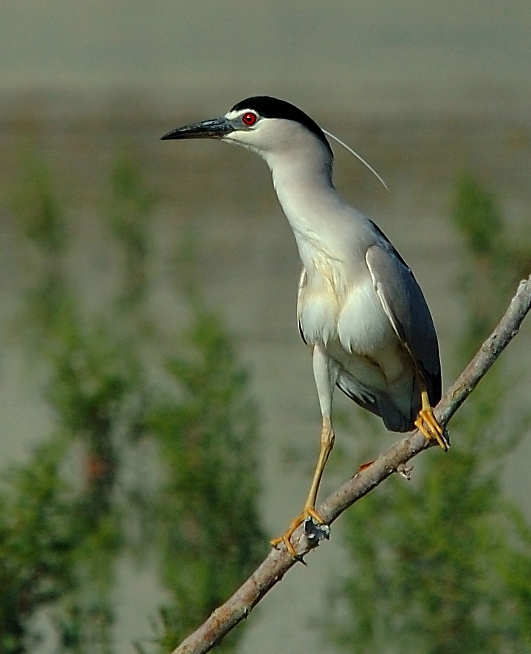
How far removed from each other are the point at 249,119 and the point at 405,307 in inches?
16.2

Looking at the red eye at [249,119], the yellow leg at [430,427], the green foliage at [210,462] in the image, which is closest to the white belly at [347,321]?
the yellow leg at [430,427]

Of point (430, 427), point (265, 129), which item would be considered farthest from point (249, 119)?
point (430, 427)

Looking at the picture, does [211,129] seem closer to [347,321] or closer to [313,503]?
[347,321]

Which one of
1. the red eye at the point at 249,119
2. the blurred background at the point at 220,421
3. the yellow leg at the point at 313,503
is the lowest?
the blurred background at the point at 220,421

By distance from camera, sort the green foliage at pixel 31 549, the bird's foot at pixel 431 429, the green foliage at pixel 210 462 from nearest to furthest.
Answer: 1. the bird's foot at pixel 431 429
2. the green foliage at pixel 31 549
3. the green foliage at pixel 210 462

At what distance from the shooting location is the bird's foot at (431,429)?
2123 mm

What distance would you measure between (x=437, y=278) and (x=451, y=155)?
5.93 feet

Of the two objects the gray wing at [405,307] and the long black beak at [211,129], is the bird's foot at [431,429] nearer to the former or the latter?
the gray wing at [405,307]

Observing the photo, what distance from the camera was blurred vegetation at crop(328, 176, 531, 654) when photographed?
3303 millimetres

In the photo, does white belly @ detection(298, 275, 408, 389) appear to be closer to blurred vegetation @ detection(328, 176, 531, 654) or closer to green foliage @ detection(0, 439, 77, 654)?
→ blurred vegetation @ detection(328, 176, 531, 654)

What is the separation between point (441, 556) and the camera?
3350mm

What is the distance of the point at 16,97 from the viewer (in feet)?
32.7

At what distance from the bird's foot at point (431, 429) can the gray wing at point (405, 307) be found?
0.18 metres

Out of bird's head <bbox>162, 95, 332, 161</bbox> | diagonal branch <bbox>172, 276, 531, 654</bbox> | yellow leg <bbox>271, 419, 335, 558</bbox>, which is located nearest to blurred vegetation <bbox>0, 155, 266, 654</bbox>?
yellow leg <bbox>271, 419, 335, 558</bbox>
